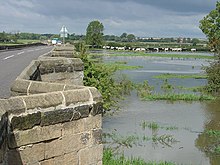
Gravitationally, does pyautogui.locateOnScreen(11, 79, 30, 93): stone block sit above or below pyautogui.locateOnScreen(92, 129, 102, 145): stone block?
above

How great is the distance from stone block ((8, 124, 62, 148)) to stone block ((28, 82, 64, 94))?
902 mm

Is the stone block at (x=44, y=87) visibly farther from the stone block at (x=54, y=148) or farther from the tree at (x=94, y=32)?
the tree at (x=94, y=32)

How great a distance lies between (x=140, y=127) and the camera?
22500 mm

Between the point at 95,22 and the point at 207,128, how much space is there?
12342cm

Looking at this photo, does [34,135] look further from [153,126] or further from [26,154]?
[153,126]

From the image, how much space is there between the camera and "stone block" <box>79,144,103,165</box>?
5.42 metres

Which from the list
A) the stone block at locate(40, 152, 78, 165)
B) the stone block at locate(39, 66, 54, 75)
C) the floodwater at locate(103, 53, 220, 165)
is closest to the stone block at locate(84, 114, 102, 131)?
the stone block at locate(40, 152, 78, 165)

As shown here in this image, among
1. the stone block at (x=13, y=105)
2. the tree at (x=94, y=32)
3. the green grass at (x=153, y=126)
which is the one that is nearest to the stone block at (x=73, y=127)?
the stone block at (x=13, y=105)

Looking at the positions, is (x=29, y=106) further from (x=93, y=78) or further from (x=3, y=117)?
(x=93, y=78)

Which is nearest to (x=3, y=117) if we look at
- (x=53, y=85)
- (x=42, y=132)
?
(x=42, y=132)

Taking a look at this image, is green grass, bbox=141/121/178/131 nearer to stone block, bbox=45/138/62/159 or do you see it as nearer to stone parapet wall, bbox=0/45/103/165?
stone parapet wall, bbox=0/45/103/165

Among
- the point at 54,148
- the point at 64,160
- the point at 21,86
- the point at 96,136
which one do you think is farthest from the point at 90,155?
the point at 21,86

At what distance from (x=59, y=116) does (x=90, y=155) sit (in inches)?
36.1

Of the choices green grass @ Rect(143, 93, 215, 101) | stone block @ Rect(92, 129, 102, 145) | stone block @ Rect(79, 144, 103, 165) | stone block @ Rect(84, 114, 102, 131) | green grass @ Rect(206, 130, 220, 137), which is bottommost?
green grass @ Rect(143, 93, 215, 101)
